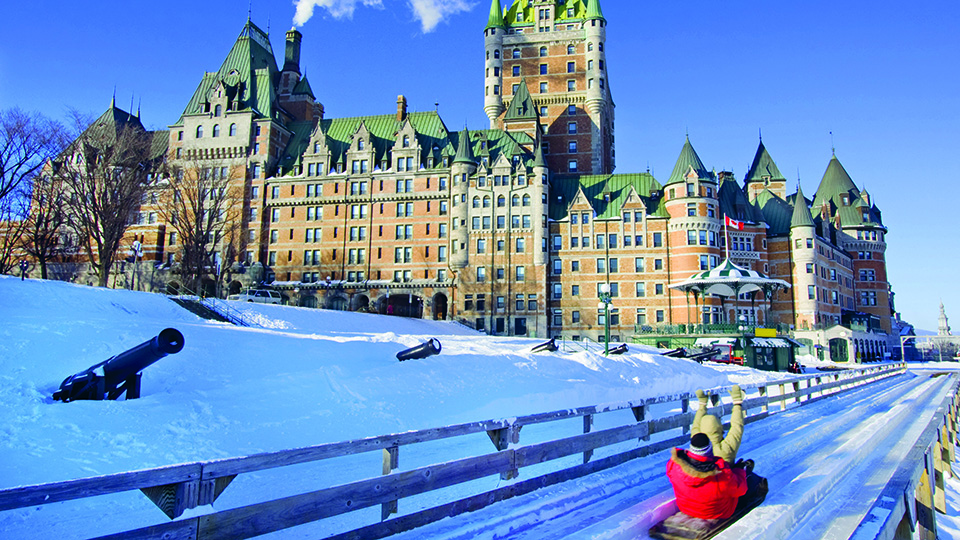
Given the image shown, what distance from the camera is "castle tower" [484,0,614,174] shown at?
68375 mm

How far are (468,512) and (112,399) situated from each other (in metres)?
8.42

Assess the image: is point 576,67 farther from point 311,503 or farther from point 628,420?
point 311,503

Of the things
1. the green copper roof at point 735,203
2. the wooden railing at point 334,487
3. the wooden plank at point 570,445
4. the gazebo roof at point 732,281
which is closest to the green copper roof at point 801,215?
the green copper roof at point 735,203

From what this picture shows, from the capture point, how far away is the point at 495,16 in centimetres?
7288

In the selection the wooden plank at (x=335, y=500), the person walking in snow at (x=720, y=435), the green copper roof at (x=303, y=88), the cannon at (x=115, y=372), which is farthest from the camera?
the green copper roof at (x=303, y=88)

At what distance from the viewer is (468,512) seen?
22.9 ft

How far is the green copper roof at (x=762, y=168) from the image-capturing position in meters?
75.1

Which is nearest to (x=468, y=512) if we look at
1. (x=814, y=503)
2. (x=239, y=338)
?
(x=814, y=503)

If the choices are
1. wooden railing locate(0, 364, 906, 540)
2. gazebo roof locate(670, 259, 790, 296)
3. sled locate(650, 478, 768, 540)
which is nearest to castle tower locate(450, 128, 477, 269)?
gazebo roof locate(670, 259, 790, 296)

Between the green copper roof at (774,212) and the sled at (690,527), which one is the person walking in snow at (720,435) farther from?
the green copper roof at (774,212)

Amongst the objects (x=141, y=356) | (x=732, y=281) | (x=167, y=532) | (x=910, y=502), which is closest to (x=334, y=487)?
(x=167, y=532)

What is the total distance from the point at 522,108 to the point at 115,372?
59548 millimetres

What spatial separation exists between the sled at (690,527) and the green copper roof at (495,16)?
7329 cm

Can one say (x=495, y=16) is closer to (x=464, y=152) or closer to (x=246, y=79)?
(x=464, y=152)
